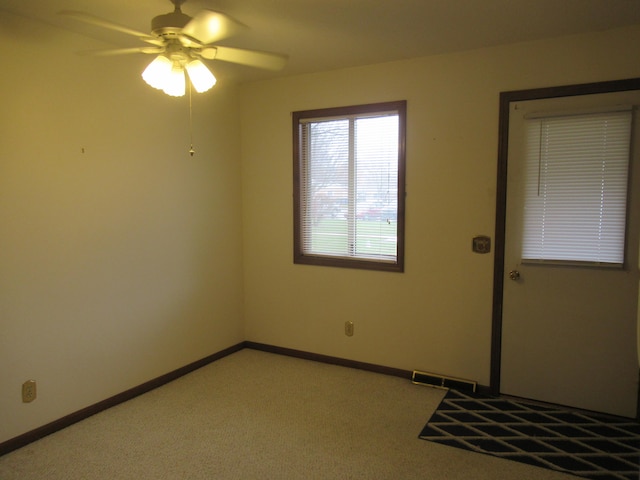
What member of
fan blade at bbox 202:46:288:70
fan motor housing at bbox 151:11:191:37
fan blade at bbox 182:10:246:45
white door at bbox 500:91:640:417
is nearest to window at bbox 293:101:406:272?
white door at bbox 500:91:640:417

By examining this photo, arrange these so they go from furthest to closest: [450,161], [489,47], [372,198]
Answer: [372,198]
[450,161]
[489,47]

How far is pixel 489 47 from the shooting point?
304 cm

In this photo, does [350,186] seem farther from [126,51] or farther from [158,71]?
[126,51]

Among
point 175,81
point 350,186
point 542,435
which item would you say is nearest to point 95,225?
point 175,81

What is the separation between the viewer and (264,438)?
104 inches

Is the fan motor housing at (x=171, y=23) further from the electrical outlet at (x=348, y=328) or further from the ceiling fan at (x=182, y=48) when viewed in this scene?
the electrical outlet at (x=348, y=328)

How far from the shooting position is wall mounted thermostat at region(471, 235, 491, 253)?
3.16 m

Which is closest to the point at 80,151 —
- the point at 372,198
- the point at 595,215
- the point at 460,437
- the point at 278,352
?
the point at 372,198

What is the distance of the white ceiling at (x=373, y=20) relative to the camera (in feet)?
7.71

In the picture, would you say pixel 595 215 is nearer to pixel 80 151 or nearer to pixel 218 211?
pixel 218 211

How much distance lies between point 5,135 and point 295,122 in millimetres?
2149

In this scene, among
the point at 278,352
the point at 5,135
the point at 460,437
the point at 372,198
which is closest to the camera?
the point at 5,135

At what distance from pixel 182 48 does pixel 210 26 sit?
0.26 meters

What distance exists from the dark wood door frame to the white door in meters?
0.03
